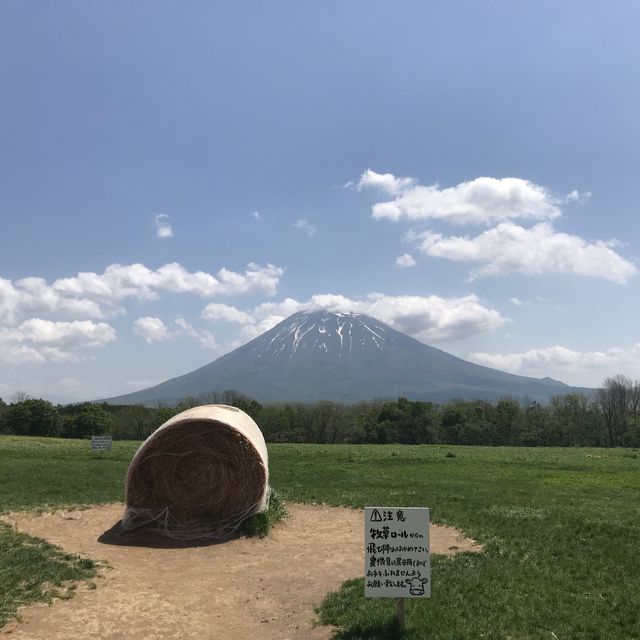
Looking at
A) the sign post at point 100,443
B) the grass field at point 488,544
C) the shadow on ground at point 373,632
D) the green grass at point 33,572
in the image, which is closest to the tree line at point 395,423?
the sign post at point 100,443

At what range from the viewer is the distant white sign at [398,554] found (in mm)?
7352

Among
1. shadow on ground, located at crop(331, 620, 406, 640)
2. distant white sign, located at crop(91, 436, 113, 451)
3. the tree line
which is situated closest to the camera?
shadow on ground, located at crop(331, 620, 406, 640)

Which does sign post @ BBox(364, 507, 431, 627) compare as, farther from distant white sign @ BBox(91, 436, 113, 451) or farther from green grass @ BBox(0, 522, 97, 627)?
distant white sign @ BBox(91, 436, 113, 451)

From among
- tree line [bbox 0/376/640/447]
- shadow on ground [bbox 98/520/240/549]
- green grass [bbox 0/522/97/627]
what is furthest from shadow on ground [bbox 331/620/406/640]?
tree line [bbox 0/376/640/447]

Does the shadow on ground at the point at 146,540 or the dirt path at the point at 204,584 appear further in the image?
the shadow on ground at the point at 146,540

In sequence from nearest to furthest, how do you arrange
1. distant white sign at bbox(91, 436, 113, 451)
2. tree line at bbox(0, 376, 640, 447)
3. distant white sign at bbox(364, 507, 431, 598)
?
distant white sign at bbox(364, 507, 431, 598)
distant white sign at bbox(91, 436, 113, 451)
tree line at bbox(0, 376, 640, 447)

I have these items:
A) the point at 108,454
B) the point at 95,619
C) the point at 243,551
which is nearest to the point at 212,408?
the point at 243,551

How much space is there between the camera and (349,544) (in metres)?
12.6

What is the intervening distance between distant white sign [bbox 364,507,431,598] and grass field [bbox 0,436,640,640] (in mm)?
584

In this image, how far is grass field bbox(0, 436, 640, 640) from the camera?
25.3 feet

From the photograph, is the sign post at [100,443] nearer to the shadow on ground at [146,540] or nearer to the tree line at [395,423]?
the shadow on ground at [146,540]

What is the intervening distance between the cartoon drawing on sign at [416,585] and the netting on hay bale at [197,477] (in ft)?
22.0

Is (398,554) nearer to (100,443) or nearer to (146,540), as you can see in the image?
(146,540)

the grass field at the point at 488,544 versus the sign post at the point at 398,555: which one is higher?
the sign post at the point at 398,555
